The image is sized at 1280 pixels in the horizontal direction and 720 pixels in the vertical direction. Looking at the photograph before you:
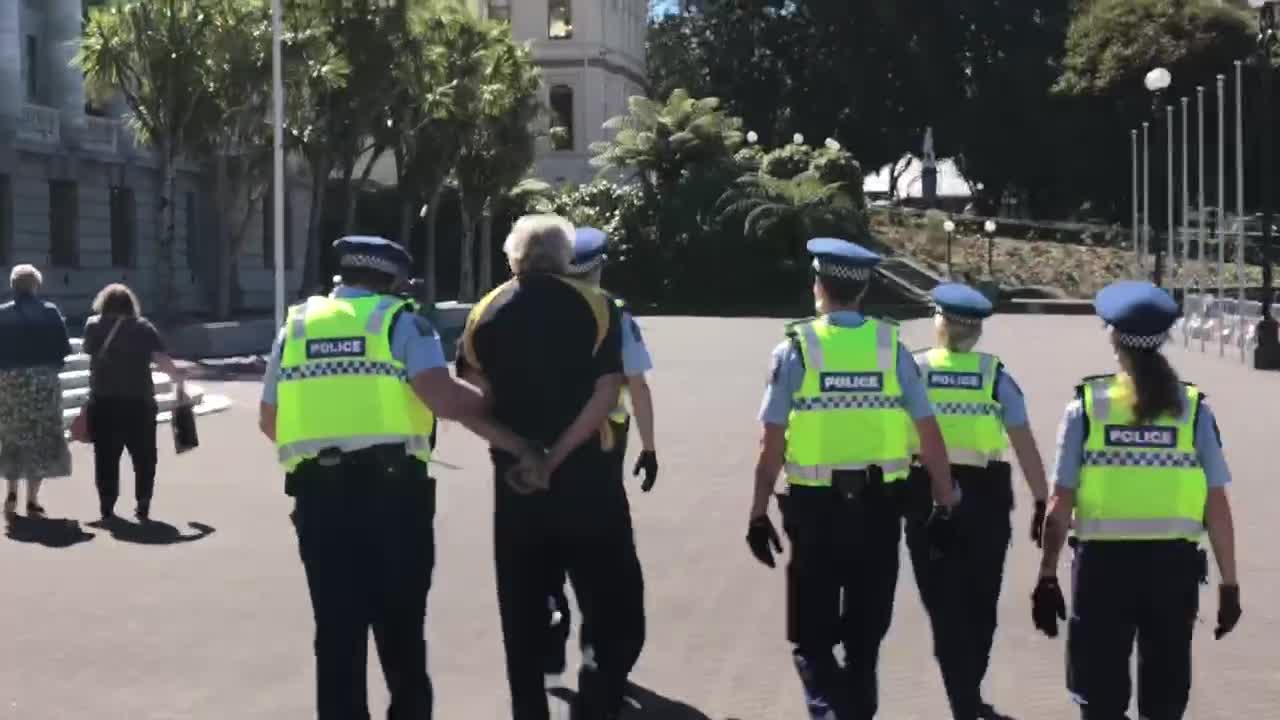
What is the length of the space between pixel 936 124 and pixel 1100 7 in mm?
7354

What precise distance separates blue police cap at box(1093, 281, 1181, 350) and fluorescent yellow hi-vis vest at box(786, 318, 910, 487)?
89 cm

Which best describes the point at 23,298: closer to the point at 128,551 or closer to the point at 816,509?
the point at 128,551

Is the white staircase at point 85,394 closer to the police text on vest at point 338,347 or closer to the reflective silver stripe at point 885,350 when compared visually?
the police text on vest at point 338,347

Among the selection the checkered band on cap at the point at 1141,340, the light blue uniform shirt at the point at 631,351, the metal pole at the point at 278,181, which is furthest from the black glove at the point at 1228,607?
the metal pole at the point at 278,181

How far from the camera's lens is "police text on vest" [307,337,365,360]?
5719mm

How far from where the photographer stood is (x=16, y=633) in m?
8.69

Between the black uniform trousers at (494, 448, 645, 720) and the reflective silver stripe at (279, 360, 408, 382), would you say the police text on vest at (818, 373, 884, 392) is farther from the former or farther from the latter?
the reflective silver stripe at (279, 360, 408, 382)

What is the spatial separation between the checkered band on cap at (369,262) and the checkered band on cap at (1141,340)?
7.18 ft

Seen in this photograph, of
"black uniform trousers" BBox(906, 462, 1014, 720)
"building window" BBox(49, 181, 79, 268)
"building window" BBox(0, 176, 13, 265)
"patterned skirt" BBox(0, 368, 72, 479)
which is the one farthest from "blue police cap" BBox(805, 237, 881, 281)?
"building window" BBox(49, 181, 79, 268)

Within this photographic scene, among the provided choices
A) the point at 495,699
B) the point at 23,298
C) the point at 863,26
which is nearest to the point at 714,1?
the point at 863,26

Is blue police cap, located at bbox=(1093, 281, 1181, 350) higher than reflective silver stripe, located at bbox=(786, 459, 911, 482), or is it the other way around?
blue police cap, located at bbox=(1093, 281, 1181, 350)

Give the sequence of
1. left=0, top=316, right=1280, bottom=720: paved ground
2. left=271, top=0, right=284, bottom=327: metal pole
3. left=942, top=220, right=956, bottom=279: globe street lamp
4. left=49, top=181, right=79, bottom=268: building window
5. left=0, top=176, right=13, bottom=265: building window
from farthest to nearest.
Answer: left=942, top=220, right=956, bottom=279: globe street lamp → left=49, top=181, right=79, bottom=268: building window → left=0, top=176, right=13, bottom=265: building window → left=271, top=0, right=284, bottom=327: metal pole → left=0, top=316, right=1280, bottom=720: paved ground

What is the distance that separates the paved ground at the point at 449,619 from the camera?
7266 mm

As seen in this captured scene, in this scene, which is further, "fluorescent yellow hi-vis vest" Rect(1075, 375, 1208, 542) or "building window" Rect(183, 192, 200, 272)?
"building window" Rect(183, 192, 200, 272)
